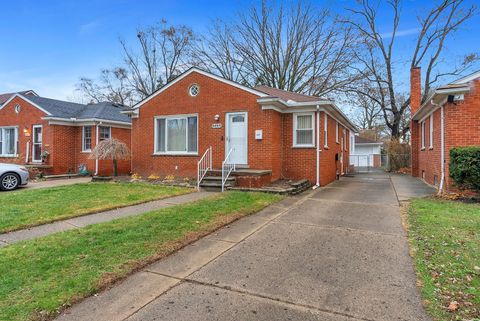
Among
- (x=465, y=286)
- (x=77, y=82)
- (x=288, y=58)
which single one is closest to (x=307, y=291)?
(x=465, y=286)

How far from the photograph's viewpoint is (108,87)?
112 ft

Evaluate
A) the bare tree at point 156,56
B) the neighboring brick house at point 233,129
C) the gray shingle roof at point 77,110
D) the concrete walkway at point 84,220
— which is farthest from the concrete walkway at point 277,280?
the bare tree at point 156,56

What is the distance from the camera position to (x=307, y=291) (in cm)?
320

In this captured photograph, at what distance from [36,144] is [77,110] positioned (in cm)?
291

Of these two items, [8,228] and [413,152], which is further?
[413,152]

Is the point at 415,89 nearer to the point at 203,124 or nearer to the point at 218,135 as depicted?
the point at 218,135

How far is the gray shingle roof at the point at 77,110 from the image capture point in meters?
16.2

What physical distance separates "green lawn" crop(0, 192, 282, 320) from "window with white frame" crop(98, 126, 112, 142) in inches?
446

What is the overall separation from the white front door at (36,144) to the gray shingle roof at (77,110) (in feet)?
4.49

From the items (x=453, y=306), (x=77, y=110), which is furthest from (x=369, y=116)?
(x=453, y=306)

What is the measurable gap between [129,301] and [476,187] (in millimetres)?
8987

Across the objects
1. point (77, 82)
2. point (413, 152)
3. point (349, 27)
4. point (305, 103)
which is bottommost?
point (413, 152)

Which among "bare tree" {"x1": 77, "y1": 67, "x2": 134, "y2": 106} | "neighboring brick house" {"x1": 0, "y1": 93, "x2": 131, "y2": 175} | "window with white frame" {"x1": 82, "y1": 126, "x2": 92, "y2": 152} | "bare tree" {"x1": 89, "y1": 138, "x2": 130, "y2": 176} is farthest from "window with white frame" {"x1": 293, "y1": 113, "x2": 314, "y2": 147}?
"bare tree" {"x1": 77, "y1": 67, "x2": 134, "y2": 106}

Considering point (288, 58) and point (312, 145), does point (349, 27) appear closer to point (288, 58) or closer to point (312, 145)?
point (288, 58)
